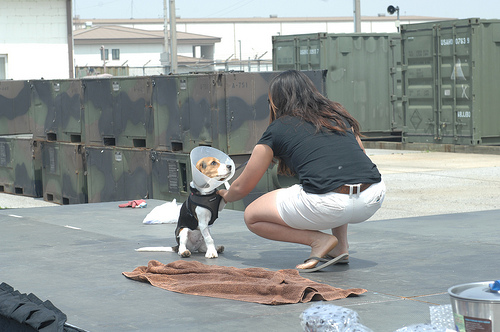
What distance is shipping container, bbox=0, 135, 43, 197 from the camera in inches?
588

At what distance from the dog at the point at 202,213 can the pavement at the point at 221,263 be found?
112 millimetres

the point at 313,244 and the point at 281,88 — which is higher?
the point at 281,88

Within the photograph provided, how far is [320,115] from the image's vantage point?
5516mm

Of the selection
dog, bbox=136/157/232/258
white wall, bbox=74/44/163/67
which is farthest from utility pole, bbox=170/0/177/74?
white wall, bbox=74/44/163/67

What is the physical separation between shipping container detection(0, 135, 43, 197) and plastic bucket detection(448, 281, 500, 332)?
12.5 metres

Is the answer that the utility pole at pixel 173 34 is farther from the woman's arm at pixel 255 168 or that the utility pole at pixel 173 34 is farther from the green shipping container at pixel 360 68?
the woman's arm at pixel 255 168

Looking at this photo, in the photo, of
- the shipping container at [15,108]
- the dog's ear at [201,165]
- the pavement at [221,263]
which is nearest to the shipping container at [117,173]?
the pavement at [221,263]

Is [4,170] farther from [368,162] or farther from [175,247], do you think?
[368,162]

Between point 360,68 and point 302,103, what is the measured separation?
1543cm

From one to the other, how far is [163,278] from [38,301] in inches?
40.0

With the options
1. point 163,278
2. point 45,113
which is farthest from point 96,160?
point 163,278

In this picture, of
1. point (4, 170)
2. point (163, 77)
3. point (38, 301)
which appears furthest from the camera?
point (4, 170)

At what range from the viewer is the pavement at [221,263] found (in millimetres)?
4355

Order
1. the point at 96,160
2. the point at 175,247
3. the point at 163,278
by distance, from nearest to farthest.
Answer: the point at 163,278, the point at 175,247, the point at 96,160
